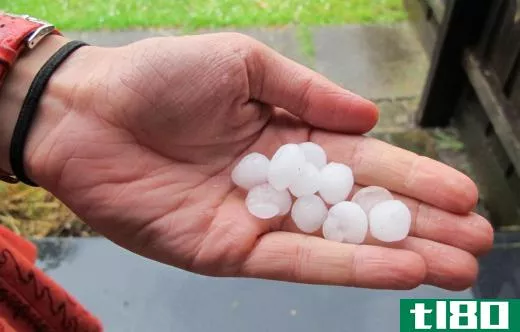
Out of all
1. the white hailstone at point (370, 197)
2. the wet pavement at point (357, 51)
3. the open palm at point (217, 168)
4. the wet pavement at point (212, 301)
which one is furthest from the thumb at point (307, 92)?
the wet pavement at point (357, 51)

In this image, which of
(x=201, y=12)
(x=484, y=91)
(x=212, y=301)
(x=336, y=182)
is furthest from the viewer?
(x=201, y=12)

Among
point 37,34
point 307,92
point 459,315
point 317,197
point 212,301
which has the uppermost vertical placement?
point 37,34

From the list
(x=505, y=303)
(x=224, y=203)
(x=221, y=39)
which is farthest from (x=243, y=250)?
(x=505, y=303)

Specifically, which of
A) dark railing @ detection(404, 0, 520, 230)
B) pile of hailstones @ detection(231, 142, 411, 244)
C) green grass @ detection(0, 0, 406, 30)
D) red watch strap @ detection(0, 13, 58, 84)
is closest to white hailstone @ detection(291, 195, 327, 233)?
pile of hailstones @ detection(231, 142, 411, 244)

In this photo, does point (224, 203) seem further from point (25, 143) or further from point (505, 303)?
point (505, 303)

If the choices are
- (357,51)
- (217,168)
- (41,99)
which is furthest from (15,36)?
(357,51)

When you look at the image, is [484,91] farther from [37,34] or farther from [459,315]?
[37,34]

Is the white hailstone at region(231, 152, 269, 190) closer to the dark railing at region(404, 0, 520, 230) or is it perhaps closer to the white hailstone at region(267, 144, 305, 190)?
the white hailstone at region(267, 144, 305, 190)
